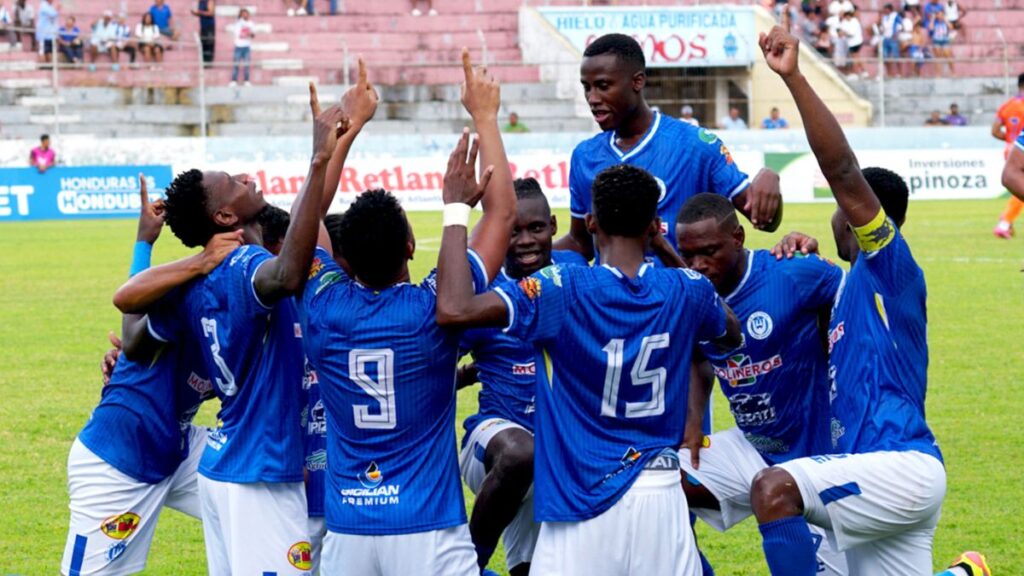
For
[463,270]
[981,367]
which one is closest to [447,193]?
[463,270]

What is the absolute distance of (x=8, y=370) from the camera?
43.4 feet

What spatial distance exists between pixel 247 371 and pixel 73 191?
26487mm

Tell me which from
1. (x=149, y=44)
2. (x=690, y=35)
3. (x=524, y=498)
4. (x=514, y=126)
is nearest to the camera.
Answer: (x=524, y=498)

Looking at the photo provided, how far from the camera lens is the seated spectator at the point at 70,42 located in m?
36.0

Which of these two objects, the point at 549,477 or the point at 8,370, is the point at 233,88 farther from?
the point at 549,477

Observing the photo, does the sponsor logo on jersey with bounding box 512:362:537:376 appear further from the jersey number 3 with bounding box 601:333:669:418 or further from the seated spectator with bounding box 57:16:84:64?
the seated spectator with bounding box 57:16:84:64

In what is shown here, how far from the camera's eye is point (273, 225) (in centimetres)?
666

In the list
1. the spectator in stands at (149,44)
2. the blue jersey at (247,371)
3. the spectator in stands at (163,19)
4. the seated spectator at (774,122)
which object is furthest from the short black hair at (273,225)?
the spectator in stands at (163,19)

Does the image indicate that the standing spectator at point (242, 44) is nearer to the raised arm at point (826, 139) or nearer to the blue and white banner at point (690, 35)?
A: the blue and white banner at point (690, 35)

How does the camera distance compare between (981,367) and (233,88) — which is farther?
(233,88)

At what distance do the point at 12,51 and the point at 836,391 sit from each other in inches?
1352

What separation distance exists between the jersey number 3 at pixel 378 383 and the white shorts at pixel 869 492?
163cm

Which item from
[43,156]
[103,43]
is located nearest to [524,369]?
[43,156]

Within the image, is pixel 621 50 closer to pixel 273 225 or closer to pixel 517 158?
pixel 273 225
